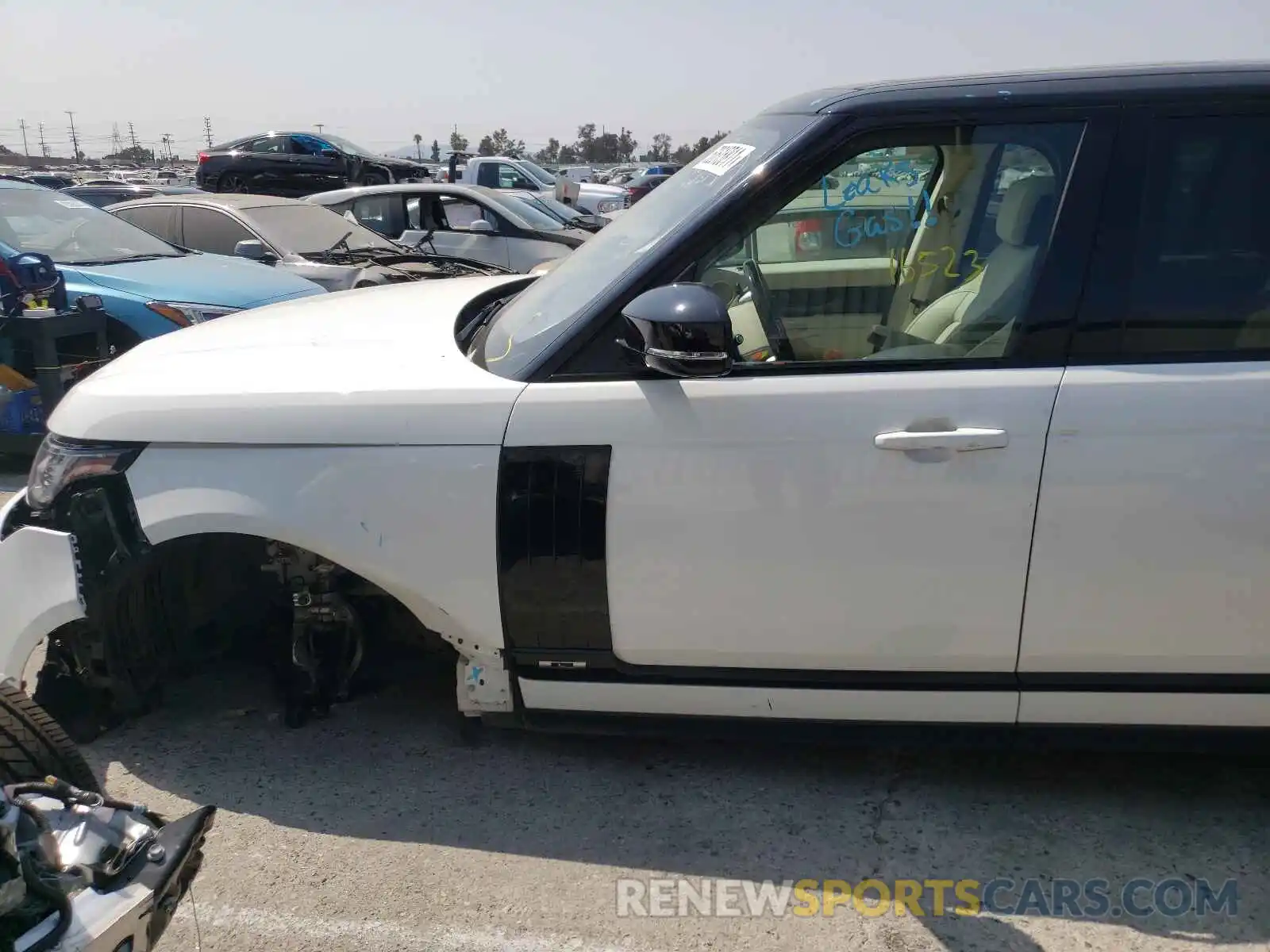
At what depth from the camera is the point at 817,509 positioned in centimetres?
230

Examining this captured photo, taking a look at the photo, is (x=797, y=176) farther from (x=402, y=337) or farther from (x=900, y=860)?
(x=900, y=860)

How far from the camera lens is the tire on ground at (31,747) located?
2143 millimetres

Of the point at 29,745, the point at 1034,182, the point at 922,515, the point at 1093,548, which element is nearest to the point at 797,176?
the point at 1034,182

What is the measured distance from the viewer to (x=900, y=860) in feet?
8.14

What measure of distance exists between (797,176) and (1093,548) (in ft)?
3.60

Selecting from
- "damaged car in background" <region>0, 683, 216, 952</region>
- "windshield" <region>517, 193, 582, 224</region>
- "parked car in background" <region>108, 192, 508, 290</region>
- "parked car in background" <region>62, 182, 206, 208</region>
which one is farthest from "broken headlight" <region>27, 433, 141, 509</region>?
"parked car in background" <region>62, 182, 206, 208</region>

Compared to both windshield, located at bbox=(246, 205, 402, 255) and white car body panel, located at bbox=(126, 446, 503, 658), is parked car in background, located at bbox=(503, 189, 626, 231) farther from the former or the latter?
white car body panel, located at bbox=(126, 446, 503, 658)

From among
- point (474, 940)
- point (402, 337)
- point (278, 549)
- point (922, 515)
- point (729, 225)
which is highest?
point (729, 225)

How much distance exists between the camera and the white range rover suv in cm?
226

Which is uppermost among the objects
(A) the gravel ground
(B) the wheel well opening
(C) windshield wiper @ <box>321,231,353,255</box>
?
(C) windshield wiper @ <box>321,231,353,255</box>

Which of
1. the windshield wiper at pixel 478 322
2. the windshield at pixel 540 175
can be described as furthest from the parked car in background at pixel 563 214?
the windshield wiper at pixel 478 322

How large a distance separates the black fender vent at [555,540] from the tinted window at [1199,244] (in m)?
1.29

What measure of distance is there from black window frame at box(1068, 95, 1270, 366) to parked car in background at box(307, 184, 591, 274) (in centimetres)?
893

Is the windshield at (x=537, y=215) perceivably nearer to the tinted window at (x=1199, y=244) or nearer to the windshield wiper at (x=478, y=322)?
the windshield wiper at (x=478, y=322)
